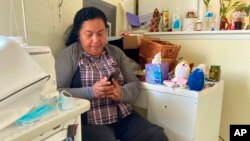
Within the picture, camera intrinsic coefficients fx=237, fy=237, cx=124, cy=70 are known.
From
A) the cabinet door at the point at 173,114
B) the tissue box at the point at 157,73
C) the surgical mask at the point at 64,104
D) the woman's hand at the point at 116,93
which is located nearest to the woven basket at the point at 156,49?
the tissue box at the point at 157,73

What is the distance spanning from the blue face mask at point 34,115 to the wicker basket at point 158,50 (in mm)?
972

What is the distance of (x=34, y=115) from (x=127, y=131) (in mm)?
706

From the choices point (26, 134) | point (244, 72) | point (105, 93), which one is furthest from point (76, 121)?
point (244, 72)

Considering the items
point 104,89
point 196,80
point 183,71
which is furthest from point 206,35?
point 104,89

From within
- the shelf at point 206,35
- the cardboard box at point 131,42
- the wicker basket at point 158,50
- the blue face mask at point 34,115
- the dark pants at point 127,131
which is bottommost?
the dark pants at point 127,131

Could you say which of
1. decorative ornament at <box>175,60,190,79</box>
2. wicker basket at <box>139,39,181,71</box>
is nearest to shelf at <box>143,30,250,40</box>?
wicker basket at <box>139,39,181,71</box>

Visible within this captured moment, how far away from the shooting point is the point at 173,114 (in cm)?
137

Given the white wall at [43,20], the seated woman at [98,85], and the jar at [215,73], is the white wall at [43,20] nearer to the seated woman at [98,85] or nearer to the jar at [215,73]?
the seated woman at [98,85]

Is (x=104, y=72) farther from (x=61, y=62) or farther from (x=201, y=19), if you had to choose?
(x=201, y=19)

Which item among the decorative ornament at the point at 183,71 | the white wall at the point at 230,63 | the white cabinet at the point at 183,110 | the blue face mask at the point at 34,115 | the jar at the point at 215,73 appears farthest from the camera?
the white wall at the point at 230,63

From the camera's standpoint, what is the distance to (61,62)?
A: 1.34 m

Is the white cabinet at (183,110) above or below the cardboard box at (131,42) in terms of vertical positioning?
below

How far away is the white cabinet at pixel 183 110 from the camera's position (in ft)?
4.24

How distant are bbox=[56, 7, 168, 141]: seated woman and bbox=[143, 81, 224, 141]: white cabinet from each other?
0.31 ft
